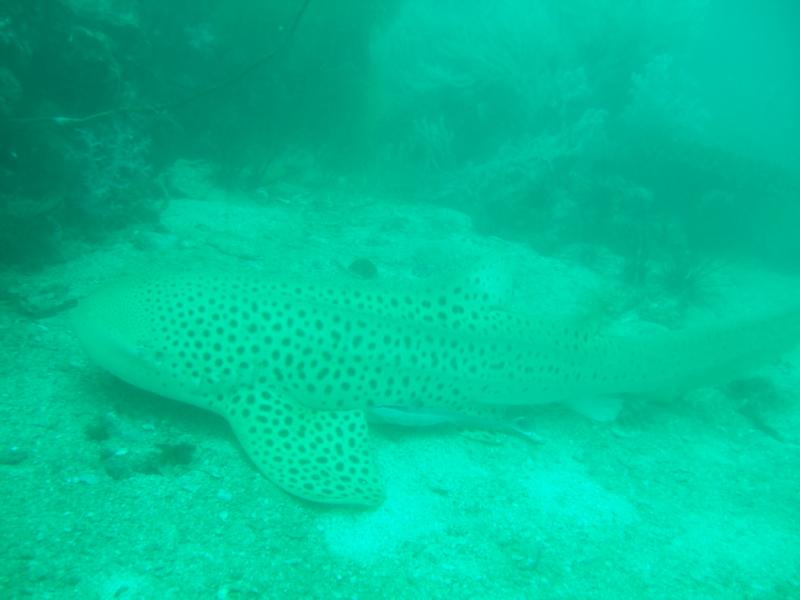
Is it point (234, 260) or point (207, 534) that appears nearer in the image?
point (207, 534)

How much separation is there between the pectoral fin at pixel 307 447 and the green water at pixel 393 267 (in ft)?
0.39

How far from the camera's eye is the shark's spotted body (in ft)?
12.6

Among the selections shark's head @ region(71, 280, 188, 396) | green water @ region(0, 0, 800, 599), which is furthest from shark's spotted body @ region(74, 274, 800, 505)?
green water @ region(0, 0, 800, 599)

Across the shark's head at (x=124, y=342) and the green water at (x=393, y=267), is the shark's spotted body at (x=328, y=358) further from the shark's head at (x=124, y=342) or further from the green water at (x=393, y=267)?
the green water at (x=393, y=267)

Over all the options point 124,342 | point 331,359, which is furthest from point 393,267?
point 124,342

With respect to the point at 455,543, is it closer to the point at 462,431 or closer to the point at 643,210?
the point at 462,431

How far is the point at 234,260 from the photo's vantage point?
21.6 ft

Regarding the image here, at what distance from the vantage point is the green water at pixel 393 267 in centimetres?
328

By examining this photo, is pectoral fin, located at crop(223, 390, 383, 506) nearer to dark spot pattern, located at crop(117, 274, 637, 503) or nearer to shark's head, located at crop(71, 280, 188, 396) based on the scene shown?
dark spot pattern, located at crop(117, 274, 637, 503)

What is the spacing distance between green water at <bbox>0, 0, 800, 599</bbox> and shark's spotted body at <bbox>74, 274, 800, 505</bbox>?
11cm

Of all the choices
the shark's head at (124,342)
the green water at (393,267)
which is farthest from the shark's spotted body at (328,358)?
the green water at (393,267)

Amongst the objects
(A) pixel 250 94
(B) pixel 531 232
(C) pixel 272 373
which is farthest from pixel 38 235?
(B) pixel 531 232

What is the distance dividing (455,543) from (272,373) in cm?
189

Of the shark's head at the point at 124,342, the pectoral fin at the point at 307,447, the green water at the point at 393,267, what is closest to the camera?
the green water at the point at 393,267
